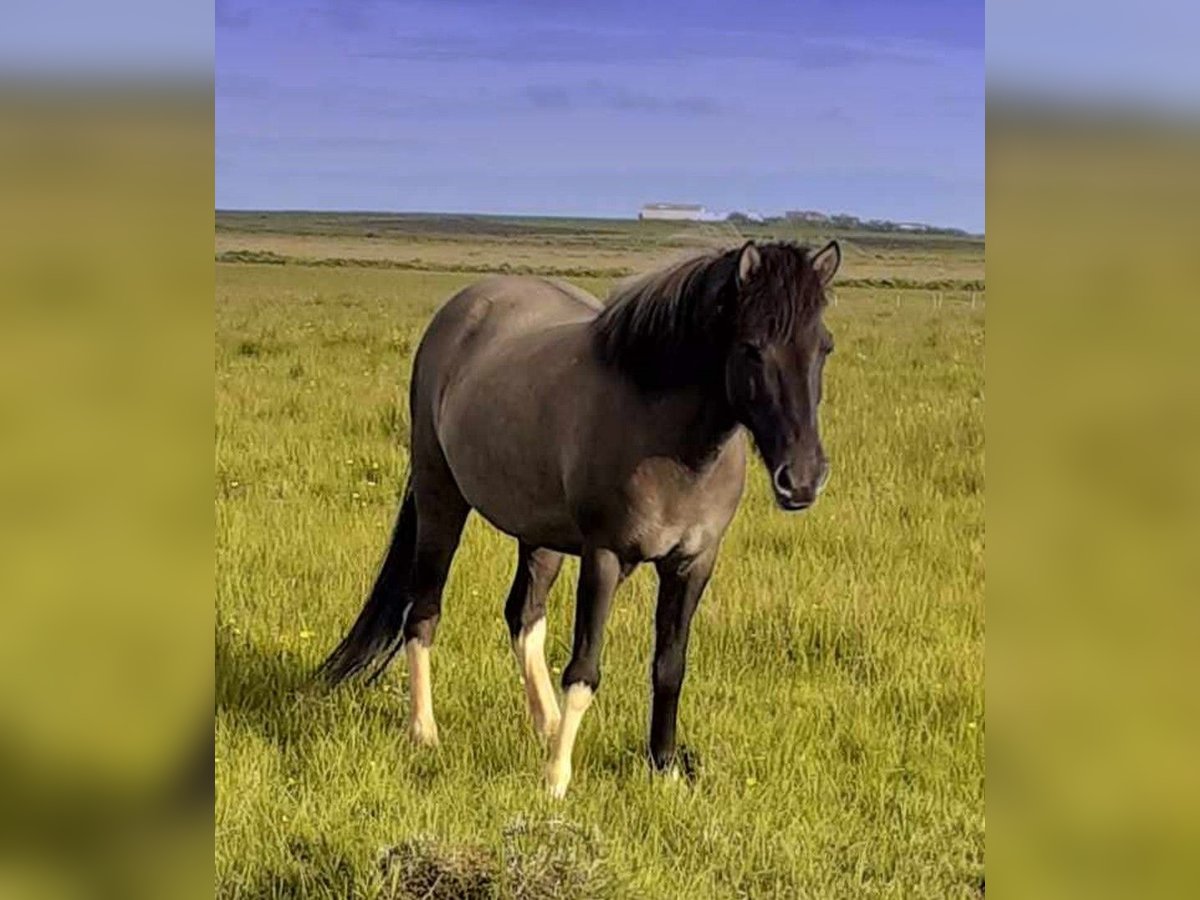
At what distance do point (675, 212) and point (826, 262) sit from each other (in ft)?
1.27

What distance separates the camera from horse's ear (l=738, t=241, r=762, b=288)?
2.16 metres

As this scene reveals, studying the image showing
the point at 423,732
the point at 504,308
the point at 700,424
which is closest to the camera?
the point at 700,424

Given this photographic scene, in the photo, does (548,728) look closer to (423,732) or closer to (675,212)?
(423,732)

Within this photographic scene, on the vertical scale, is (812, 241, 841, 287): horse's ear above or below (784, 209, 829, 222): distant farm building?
below

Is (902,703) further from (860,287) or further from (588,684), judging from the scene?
Answer: (860,287)

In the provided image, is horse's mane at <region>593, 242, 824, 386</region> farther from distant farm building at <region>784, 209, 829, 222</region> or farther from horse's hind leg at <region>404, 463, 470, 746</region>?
horse's hind leg at <region>404, 463, 470, 746</region>

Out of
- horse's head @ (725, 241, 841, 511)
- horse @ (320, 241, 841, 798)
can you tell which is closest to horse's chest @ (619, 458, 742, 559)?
horse @ (320, 241, 841, 798)

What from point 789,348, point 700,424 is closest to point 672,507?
point 700,424

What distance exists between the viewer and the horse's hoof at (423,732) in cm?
276

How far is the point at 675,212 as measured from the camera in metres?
2.43

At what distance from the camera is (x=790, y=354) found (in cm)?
216

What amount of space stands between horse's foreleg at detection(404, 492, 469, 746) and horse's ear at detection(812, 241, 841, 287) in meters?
1.14
